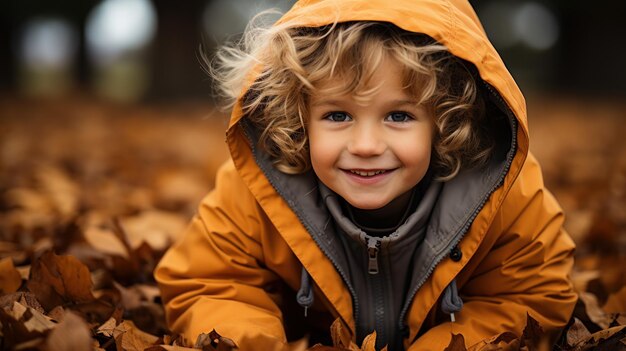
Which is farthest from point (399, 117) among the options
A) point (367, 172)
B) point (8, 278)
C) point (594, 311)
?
point (8, 278)

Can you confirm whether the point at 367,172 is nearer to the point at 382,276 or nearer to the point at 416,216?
the point at 416,216

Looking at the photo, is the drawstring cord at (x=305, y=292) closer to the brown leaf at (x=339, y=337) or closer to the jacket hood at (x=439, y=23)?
the brown leaf at (x=339, y=337)

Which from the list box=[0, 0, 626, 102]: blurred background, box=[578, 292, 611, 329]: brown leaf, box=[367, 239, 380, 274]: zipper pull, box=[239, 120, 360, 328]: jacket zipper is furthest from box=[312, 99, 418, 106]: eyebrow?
box=[0, 0, 626, 102]: blurred background

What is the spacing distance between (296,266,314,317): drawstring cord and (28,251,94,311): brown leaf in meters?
0.63

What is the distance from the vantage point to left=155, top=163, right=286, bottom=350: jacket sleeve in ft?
Answer: 6.45

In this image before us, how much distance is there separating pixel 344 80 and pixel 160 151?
4.34 metres

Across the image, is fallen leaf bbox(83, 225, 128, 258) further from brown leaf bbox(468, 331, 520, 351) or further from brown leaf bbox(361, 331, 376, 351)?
brown leaf bbox(468, 331, 520, 351)

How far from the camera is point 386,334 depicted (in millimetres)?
2047

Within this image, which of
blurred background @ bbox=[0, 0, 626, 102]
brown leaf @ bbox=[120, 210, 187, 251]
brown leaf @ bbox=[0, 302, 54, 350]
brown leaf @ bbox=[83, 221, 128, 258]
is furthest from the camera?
blurred background @ bbox=[0, 0, 626, 102]

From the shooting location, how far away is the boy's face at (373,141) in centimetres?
181

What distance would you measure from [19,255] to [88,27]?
49.9 ft

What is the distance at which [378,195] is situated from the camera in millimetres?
1896

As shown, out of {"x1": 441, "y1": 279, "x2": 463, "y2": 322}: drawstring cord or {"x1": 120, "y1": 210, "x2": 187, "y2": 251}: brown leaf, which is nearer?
{"x1": 441, "y1": 279, "x2": 463, "y2": 322}: drawstring cord

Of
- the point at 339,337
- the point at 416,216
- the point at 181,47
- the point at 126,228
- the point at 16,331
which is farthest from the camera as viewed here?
the point at 181,47
